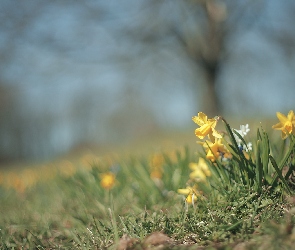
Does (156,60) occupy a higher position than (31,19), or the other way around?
(31,19)

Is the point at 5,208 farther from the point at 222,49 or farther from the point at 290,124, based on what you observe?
the point at 222,49

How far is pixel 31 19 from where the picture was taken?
31.4 feet

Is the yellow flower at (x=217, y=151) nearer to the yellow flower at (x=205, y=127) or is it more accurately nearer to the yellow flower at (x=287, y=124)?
the yellow flower at (x=205, y=127)

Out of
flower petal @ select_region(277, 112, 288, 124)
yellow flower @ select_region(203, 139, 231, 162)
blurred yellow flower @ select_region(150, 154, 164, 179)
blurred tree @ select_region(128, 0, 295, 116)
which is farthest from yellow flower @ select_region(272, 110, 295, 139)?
blurred tree @ select_region(128, 0, 295, 116)

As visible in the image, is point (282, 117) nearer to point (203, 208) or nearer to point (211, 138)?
point (211, 138)

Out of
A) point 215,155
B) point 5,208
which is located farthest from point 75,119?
point 215,155

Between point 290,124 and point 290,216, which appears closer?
point 290,216

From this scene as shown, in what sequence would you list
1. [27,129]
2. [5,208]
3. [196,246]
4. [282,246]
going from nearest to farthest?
[282,246] → [196,246] → [5,208] → [27,129]

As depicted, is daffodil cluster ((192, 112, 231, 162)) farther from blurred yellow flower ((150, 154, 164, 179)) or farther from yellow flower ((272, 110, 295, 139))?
Result: blurred yellow flower ((150, 154, 164, 179))

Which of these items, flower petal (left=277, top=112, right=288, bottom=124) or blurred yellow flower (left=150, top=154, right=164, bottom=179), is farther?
blurred yellow flower (left=150, top=154, right=164, bottom=179)

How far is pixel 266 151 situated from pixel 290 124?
0.15 metres

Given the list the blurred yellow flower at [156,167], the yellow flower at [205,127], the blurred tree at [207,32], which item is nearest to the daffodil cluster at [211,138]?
the yellow flower at [205,127]

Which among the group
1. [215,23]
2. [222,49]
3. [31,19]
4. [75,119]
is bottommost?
[75,119]

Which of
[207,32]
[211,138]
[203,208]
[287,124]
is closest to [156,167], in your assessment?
[203,208]
